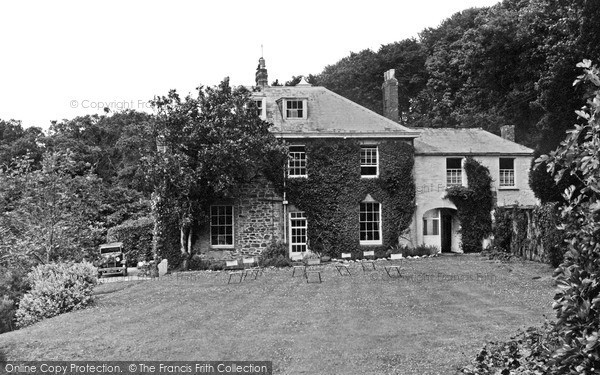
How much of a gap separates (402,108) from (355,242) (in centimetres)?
2993

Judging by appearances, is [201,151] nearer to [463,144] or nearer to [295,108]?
[295,108]

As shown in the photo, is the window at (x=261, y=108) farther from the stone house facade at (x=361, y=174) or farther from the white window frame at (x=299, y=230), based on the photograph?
the white window frame at (x=299, y=230)

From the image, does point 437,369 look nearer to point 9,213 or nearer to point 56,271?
point 56,271

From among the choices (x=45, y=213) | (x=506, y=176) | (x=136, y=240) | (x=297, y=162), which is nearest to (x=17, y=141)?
(x=136, y=240)

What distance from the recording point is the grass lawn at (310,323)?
10.3 metres

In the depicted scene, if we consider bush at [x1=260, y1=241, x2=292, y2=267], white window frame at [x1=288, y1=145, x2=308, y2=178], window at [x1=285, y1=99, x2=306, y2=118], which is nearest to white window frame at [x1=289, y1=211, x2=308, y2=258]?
bush at [x1=260, y1=241, x2=292, y2=267]

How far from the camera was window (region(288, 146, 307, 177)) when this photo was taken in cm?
2817

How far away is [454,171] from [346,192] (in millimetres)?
5929

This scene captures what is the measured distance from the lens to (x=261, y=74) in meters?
32.8

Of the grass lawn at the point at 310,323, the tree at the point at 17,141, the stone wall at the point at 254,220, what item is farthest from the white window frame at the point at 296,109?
the tree at the point at 17,141

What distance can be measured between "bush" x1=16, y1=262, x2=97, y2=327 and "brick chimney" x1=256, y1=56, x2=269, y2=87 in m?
17.6

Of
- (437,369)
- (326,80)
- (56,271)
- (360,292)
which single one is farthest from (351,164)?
(326,80)

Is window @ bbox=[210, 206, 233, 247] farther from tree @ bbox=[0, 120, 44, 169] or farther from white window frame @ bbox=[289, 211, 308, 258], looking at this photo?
tree @ bbox=[0, 120, 44, 169]

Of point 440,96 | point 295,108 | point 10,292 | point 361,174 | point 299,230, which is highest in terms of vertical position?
point 440,96
